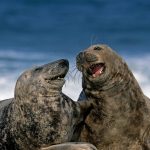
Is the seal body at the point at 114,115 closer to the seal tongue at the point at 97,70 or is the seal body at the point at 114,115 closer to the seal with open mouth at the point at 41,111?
the seal tongue at the point at 97,70

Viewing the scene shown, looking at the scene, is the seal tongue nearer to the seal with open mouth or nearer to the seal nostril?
the seal nostril

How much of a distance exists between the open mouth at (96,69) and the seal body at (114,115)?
0.19 metres

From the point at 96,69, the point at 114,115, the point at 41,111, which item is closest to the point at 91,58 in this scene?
the point at 96,69

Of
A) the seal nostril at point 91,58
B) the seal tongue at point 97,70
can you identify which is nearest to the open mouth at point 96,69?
the seal tongue at point 97,70

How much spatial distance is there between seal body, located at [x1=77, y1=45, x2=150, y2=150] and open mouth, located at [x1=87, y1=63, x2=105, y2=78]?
0.19 metres

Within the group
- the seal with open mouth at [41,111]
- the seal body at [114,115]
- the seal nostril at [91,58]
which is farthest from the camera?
the seal body at [114,115]

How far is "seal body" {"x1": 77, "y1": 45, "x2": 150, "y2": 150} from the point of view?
14.2 meters

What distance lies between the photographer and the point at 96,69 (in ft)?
45.4

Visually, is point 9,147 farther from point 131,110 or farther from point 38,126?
point 131,110

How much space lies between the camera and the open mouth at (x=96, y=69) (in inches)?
540

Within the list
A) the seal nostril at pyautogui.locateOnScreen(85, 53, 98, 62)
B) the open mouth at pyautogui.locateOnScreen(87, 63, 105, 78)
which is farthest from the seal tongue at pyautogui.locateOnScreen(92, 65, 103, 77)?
the seal nostril at pyautogui.locateOnScreen(85, 53, 98, 62)

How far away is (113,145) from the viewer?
14.3m

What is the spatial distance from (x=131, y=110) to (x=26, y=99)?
7.50 feet

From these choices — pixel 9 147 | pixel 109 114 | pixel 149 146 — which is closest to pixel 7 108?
pixel 9 147
